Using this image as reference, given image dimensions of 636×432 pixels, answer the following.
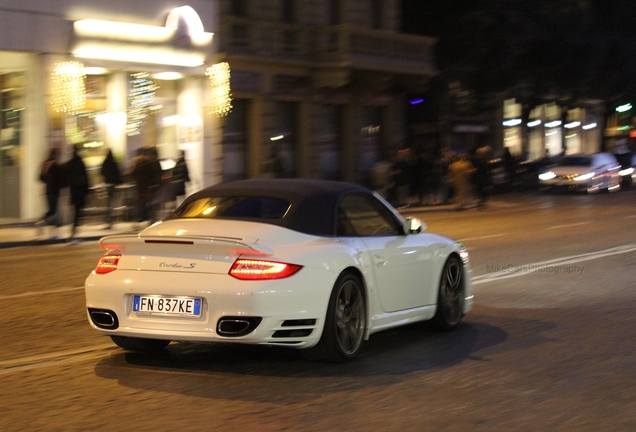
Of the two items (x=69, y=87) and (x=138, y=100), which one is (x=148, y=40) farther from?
(x=69, y=87)

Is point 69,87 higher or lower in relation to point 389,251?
higher

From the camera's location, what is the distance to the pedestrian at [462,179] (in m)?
31.8

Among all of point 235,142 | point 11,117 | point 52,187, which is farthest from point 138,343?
point 235,142

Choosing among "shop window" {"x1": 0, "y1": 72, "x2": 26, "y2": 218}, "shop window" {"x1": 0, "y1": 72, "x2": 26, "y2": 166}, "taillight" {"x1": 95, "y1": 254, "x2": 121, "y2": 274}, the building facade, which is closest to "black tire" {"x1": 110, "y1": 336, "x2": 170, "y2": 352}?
"taillight" {"x1": 95, "y1": 254, "x2": 121, "y2": 274}

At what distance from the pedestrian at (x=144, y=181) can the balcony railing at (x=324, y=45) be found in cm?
808

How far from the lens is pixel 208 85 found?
94.4 ft

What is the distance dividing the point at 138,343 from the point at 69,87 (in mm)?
17435

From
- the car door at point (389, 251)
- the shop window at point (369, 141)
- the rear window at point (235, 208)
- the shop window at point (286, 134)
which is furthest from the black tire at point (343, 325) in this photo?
the shop window at point (369, 141)

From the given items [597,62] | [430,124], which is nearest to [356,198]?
[430,124]

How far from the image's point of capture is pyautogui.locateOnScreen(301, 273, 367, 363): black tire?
24.9 feet

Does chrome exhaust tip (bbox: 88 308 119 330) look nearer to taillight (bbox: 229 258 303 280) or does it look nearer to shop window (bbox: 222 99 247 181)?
taillight (bbox: 229 258 303 280)

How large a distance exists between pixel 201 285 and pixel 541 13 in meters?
35.4

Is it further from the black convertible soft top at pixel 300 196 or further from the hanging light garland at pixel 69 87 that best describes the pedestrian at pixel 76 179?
the black convertible soft top at pixel 300 196

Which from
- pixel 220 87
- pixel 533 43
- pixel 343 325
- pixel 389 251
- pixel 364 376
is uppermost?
pixel 533 43
